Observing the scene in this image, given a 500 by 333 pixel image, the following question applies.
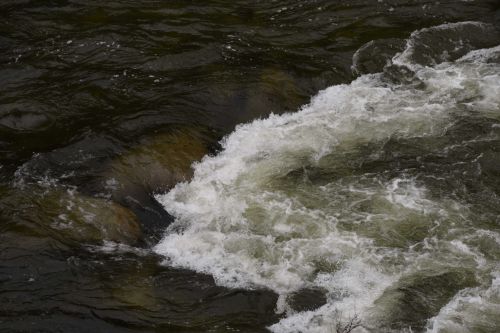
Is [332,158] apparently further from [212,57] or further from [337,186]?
[212,57]

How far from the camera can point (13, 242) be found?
7.60 metres

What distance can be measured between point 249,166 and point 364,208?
74.3 inches

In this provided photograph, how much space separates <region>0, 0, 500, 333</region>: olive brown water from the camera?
7211 mm

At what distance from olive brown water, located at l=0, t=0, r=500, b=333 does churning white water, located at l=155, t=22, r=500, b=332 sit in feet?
0.09

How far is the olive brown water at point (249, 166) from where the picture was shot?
7.21 meters

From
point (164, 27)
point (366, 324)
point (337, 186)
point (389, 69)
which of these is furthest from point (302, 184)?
point (164, 27)

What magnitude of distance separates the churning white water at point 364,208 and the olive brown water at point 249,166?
3cm

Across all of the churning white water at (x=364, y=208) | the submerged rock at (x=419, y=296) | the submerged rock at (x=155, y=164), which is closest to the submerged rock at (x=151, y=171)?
the submerged rock at (x=155, y=164)

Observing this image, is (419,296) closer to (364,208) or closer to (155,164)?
(364,208)

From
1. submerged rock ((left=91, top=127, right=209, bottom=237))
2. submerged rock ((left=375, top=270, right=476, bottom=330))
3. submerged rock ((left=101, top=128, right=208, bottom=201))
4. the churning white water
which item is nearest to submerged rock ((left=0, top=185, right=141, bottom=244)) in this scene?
submerged rock ((left=91, top=127, right=209, bottom=237))

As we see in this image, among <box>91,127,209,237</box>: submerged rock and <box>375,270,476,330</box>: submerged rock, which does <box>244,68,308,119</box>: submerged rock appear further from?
<box>375,270,476,330</box>: submerged rock

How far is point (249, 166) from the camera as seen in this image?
9281 mm

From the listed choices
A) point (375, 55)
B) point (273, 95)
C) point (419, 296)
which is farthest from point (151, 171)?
point (375, 55)

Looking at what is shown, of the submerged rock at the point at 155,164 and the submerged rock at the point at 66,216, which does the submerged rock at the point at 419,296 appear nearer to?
the submerged rock at the point at 66,216
